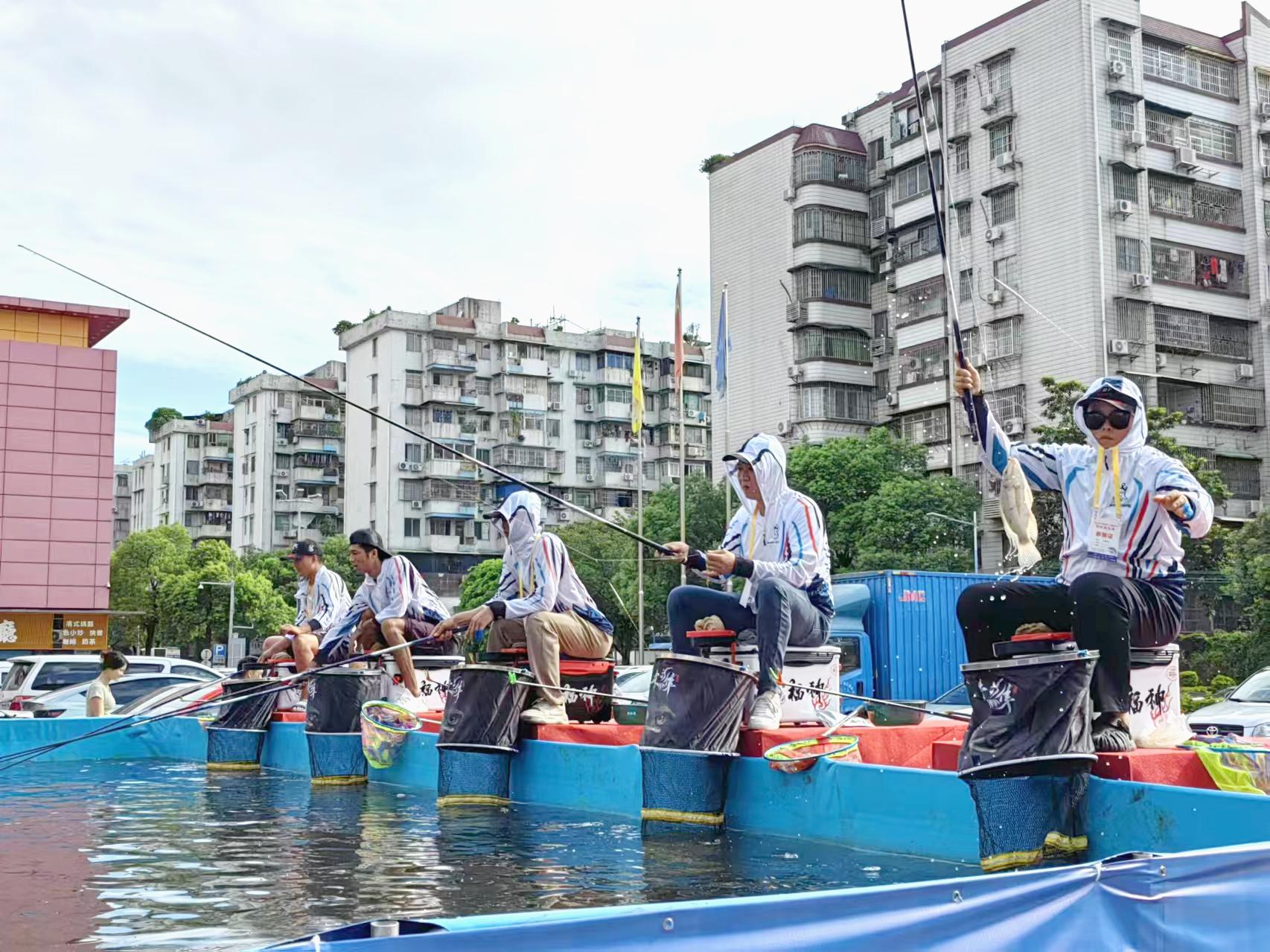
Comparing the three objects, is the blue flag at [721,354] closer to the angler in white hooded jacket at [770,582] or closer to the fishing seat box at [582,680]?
Answer: the fishing seat box at [582,680]

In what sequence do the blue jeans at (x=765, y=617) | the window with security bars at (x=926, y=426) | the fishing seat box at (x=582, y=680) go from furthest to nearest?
the window with security bars at (x=926, y=426) < the fishing seat box at (x=582, y=680) < the blue jeans at (x=765, y=617)

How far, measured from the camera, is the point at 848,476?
55250 millimetres

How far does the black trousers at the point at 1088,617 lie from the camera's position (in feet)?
19.4

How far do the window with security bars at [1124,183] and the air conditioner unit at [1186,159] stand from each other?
2.21 m

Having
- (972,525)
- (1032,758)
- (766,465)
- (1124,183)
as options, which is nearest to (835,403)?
(972,525)

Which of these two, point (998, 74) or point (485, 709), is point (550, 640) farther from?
point (998, 74)

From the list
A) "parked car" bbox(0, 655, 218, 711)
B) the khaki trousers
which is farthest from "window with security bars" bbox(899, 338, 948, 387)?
the khaki trousers

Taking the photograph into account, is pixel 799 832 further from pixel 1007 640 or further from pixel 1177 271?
pixel 1177 271

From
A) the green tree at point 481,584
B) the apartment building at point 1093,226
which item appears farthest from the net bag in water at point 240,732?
the green tree at point 481,584

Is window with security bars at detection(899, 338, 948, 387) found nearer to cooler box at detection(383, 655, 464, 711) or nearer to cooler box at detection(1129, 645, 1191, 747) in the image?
cooler box at detection(383, 655, 464, 711)

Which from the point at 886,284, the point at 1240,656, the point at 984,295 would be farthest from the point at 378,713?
the point at 886,284

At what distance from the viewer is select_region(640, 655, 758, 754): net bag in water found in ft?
26.5

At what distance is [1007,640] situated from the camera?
235 inches

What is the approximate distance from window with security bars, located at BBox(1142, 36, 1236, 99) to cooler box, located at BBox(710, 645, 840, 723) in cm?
5209
